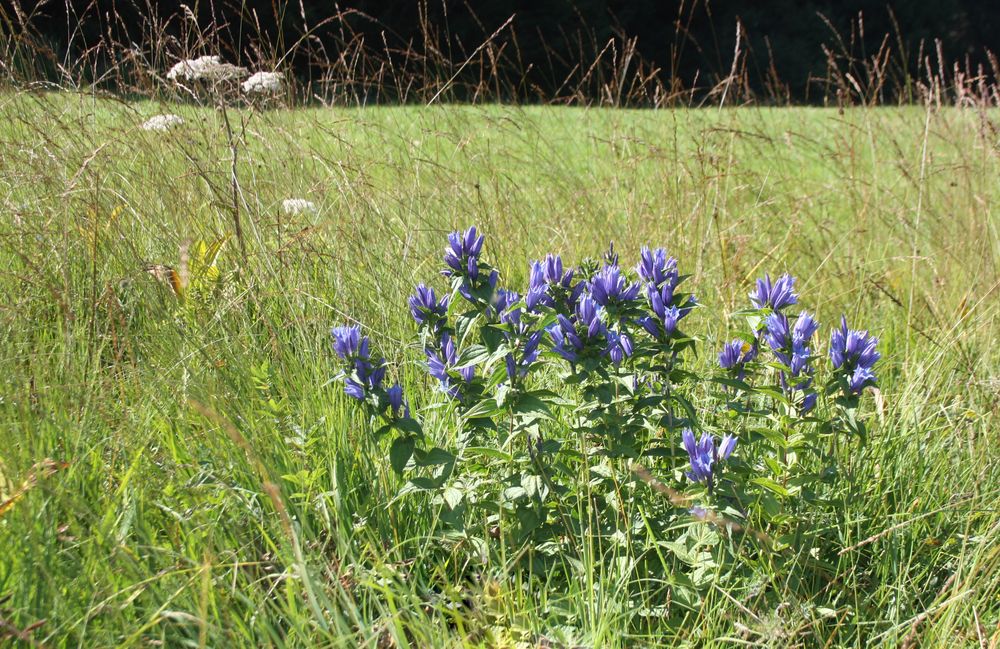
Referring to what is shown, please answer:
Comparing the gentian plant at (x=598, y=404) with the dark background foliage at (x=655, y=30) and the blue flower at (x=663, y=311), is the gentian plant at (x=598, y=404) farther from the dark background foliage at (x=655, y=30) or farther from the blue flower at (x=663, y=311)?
the dark background foliage at (x=655, y=30)

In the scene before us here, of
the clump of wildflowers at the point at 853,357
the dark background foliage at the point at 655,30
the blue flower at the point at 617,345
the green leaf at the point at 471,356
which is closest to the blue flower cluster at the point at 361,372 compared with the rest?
the green leaf at the point at 471,356

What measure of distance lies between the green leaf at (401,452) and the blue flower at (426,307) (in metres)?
0.20

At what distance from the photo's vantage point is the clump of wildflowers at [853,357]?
1.42m

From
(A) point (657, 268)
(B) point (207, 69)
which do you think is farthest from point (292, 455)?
(B) point (207, 69)

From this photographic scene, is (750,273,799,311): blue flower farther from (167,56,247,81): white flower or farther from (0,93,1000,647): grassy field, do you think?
(167,56,247,81): white flower

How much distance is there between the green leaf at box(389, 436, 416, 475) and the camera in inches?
55.4

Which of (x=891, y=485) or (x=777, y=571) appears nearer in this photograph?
(x=777, y=571)

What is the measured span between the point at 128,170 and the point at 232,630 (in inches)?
73.2

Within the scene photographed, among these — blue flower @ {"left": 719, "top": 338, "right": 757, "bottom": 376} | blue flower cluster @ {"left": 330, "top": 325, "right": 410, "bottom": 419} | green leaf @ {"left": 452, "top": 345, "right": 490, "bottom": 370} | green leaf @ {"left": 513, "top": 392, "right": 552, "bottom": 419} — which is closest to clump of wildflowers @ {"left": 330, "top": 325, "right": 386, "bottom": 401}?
blue flower cluster @ {"left": 330, "top": 325, "right": 410, "bottom": 419}

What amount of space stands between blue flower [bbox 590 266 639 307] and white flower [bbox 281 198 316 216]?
146 centimetres

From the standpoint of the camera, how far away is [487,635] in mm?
1351

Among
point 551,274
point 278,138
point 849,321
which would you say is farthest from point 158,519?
point 849,321

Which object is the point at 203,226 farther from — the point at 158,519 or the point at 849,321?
the point at 849,321

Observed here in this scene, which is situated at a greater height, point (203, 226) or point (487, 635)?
point (203, 226)
